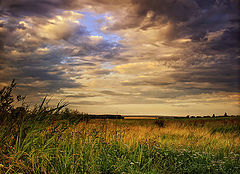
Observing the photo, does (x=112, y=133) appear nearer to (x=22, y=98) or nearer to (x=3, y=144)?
(x=22, y=98)

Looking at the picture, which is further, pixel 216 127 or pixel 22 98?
pixel 216 127

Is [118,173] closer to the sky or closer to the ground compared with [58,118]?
closer to the ground

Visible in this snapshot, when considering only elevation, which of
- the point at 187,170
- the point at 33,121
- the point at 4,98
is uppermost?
the point at 4,98

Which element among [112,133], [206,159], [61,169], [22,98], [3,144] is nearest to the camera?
[61,169]

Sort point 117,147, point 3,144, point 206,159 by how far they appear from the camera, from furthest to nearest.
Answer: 1. point 117,147
2. point 206,159
3. point 3,144

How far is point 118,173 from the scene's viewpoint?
5.18 meters

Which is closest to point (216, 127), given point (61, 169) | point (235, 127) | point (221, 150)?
point (235, 127)

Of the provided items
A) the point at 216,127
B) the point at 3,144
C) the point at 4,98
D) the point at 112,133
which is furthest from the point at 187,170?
the point at 216,127

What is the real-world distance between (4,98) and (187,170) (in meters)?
5.56

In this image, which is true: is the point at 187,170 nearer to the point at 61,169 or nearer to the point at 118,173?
the point at 118,173

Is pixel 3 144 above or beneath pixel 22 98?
beneath

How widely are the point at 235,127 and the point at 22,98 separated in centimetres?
1572

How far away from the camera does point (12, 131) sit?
5523 millimetres

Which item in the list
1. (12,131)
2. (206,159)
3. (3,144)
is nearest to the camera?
(3,144)
